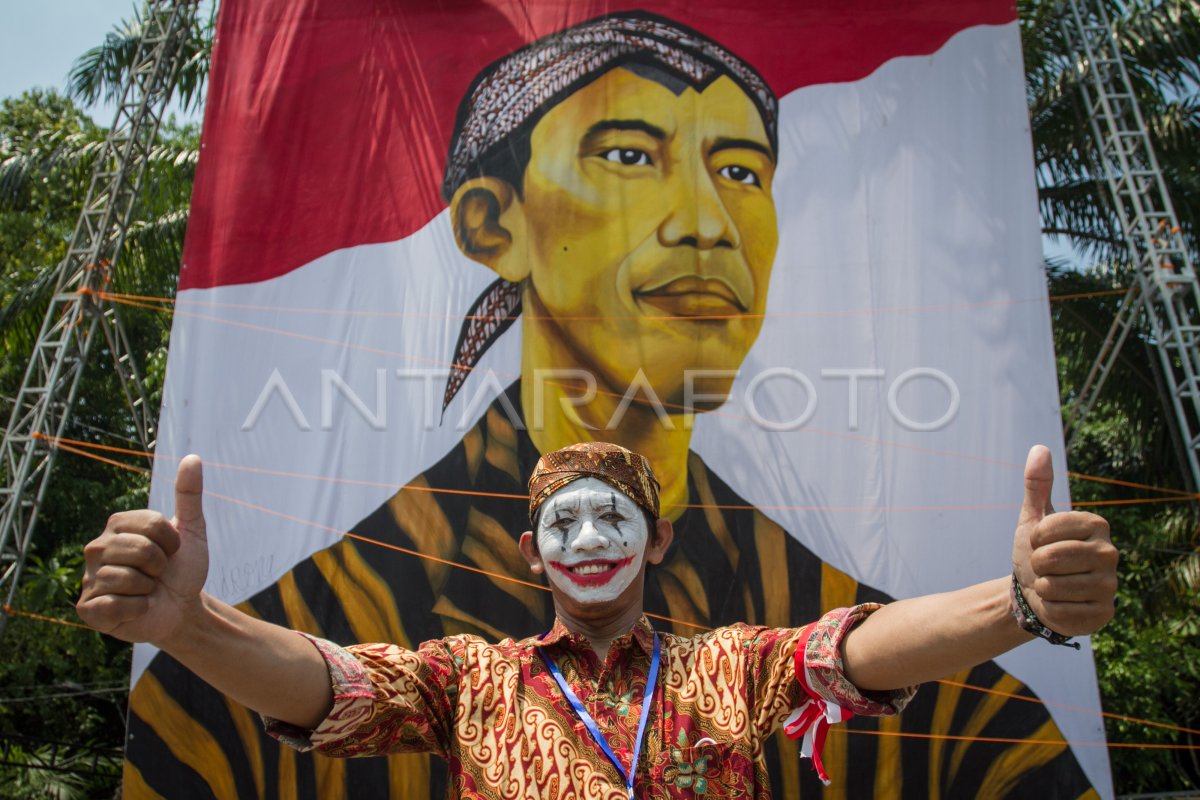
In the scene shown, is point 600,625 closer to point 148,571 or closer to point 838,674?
point 838,674

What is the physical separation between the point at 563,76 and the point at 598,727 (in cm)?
378

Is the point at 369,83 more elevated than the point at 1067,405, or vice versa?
the point at 369,83

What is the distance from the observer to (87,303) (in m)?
5.54

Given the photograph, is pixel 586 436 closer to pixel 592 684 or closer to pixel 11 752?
pixel 592 684

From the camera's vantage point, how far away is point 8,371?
8.39 meters

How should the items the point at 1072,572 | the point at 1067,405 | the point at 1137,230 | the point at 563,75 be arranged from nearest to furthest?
1. the point at 1072,572
2. the point at 563,75
3. the point at 1137,230
4. the point at 1067,405

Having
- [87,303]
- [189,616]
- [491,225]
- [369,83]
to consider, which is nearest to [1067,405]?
[491,225]

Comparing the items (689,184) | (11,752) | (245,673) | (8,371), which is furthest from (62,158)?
(245,673)

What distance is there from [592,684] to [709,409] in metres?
2.82

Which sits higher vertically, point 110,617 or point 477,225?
point 477,225

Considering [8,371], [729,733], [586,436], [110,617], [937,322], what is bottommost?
[729,733]

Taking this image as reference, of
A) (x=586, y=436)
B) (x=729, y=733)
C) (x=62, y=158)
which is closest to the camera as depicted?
(x=729, y=733)

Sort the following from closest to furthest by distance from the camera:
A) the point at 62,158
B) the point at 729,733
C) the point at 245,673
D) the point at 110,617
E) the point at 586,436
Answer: the point at 110,617 → the point at 245,673 → the point at 729,733 → the point at 586,436 → the point at 62,158

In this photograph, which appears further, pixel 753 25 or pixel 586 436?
pixel 753 25
